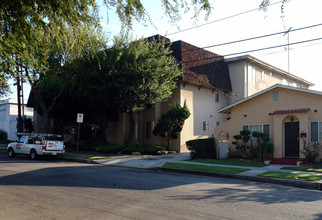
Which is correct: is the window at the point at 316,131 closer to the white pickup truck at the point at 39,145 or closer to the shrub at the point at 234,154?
the shrub at the point at 234,154

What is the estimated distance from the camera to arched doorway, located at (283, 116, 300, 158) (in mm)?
18469

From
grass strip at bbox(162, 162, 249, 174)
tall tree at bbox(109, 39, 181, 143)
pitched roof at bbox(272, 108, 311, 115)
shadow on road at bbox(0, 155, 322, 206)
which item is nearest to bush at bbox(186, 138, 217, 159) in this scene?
grass strip at bbox(162, 162, 249, 174)

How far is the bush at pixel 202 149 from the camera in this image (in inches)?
792

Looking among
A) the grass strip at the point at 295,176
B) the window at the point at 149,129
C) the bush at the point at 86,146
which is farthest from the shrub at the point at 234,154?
the bush at the point at 86,146

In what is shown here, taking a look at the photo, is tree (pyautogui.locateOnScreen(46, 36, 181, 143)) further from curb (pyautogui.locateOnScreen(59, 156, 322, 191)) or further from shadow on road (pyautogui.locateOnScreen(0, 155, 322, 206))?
shadow on road (pyautogui.locateOnScreen(0, 155, 322, 206))

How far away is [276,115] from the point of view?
1891 centimetres

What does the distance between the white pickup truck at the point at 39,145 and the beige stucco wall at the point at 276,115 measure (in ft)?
36.1

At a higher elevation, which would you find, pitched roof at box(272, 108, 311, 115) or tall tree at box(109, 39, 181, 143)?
tall tree at box(109, 39, 181, 143)

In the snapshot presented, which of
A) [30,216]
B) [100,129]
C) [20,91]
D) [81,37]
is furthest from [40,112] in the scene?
[30,216]

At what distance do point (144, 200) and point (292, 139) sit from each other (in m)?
13.7

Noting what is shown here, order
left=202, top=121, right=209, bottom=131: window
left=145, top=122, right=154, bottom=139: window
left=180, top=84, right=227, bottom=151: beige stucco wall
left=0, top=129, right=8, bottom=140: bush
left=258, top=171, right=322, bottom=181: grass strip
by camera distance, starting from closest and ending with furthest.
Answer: left=258, top=171, right=322, bottom=181: grass strip, left=180, top=84, right=227, bottom=151: beige stucco wall, left=145, top=122, right=154, bottom=139: window, left=202, top=121, right=209, bottom=131: window, left=0, top=129, right=8, bottom=140: bush

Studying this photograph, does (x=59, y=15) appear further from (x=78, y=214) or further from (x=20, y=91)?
(x=20, y=91)

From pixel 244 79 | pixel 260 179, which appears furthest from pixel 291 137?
pixel 244 79

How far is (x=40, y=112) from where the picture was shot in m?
30.7
